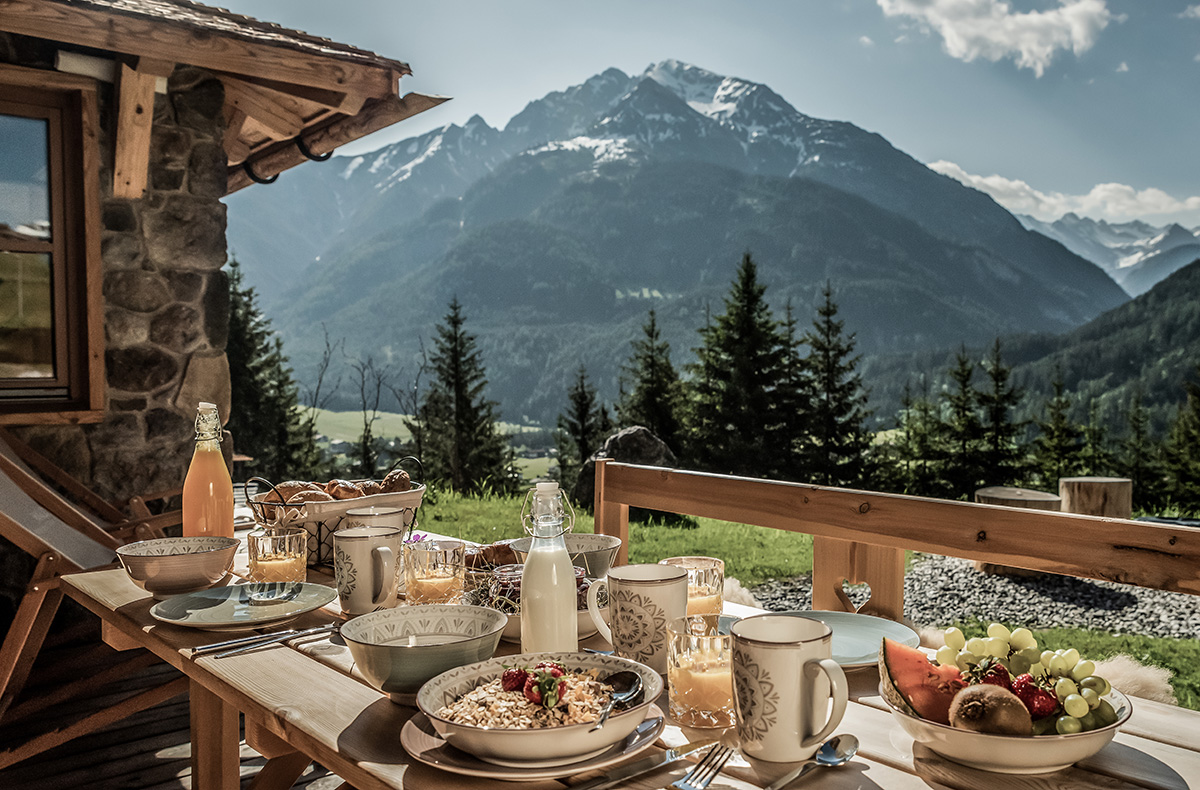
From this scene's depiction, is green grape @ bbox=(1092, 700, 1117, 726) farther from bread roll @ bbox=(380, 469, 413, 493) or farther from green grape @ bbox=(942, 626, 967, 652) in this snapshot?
bread roll @ bbox=(380, 469, 413, 493)

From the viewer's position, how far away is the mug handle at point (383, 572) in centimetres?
119

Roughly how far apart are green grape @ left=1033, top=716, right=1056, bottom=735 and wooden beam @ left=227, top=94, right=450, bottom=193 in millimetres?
2998

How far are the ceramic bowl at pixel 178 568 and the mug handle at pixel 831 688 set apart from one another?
107 cm

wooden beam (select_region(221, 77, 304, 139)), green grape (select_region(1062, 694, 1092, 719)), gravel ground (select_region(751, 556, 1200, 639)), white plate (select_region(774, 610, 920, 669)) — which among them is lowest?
gravel ground (select_region(751, 556, 1200, 639))

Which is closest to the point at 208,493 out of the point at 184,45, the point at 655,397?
the point at 184,45

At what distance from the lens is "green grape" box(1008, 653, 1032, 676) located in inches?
32.3

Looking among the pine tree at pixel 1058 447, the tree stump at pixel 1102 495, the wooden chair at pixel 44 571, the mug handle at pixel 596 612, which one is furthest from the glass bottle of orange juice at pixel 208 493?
the pine tree at pixel 1058 447

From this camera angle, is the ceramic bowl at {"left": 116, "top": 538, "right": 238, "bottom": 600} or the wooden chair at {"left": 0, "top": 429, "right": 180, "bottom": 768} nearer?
the ceramic bowl at {"left": 116, "top": 538, "right": 238, "bottom": 600}

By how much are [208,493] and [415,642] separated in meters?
0.77

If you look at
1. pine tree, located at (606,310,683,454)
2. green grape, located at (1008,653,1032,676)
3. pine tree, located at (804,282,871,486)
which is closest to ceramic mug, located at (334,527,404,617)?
green grape, located at (1008,653,1032,676)

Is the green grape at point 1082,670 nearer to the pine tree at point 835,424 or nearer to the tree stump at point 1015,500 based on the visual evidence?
the tree stump at point 1015,500

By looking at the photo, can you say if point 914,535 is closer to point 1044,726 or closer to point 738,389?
point 1044,726

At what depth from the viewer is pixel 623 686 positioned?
2.73 feet

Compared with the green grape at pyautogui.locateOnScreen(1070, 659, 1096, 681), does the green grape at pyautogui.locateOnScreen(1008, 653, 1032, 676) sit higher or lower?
lower
